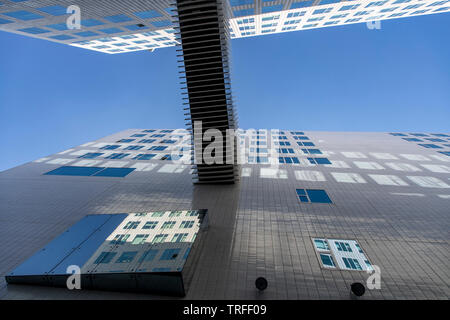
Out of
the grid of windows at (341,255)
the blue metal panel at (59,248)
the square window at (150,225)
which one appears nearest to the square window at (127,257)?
the square window at (150,225)

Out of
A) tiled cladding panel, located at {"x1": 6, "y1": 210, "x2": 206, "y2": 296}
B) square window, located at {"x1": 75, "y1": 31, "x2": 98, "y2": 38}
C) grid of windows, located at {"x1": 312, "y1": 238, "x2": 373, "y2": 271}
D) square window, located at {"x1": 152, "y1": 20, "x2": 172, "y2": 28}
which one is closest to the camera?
tiled cladding panel, located at {"x1": 6, "y1": 210, "x2": 206, "y2": 296}

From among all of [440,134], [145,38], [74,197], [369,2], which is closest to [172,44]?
[145,38]

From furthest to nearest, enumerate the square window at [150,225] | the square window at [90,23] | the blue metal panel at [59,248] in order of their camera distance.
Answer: the square window at [90,23] < the square window at [150,225] < the blue metal panel at [59,248]

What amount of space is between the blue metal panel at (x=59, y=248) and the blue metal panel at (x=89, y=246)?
262 mm

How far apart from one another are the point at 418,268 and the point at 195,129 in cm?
1294

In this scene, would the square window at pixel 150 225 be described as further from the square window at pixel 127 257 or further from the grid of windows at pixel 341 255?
the grid of windows at pixel 341 255

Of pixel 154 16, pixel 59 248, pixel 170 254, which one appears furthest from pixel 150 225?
pixel 154 16

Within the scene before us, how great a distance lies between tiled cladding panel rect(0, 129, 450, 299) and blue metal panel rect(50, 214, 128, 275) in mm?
872

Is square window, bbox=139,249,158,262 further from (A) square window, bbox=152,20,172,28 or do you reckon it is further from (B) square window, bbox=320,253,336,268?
(A) square window, bbox=152,20,172,28

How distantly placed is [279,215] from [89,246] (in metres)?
9.44

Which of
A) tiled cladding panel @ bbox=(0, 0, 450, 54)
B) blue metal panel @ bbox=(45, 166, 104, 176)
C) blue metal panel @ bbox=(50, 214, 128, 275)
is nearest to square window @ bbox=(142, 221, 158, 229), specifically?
blue metal panel @ bbox=(50, 214, 128, 275)

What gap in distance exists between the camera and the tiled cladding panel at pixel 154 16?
19844 millimetres

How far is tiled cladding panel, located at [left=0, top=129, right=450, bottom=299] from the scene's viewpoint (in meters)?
7.58
